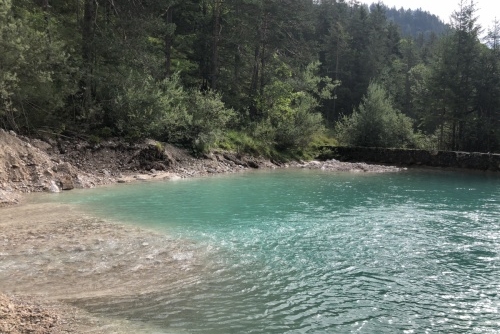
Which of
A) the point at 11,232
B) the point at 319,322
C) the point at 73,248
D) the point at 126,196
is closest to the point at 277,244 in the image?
the point at 319,322

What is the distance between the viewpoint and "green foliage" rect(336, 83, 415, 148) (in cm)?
4306

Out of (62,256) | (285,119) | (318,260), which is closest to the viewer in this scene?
(62,256)

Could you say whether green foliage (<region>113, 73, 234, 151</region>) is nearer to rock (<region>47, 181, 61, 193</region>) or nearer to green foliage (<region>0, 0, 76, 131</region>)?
green foliage (<region>0, 0, 76, 131</region>)

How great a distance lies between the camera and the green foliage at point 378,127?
141 feet

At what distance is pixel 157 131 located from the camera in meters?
26.9

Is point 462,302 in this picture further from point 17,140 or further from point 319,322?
point 17,140

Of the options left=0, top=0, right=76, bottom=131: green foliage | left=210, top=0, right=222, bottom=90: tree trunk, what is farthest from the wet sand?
left=210, top=0, right=222, bottom=90: tree trunk

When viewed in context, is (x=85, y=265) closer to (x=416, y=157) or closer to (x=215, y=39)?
(x=215, y=39)

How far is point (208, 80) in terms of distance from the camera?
40844 mm

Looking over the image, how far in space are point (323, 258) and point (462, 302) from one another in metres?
3.38

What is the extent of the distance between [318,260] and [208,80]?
33.5m

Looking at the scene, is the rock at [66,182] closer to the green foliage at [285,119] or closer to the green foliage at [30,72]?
the green foliage at [30,72]

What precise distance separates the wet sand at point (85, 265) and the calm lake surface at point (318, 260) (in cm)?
32

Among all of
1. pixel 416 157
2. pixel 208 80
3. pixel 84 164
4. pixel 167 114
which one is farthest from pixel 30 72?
pixel 416 157
